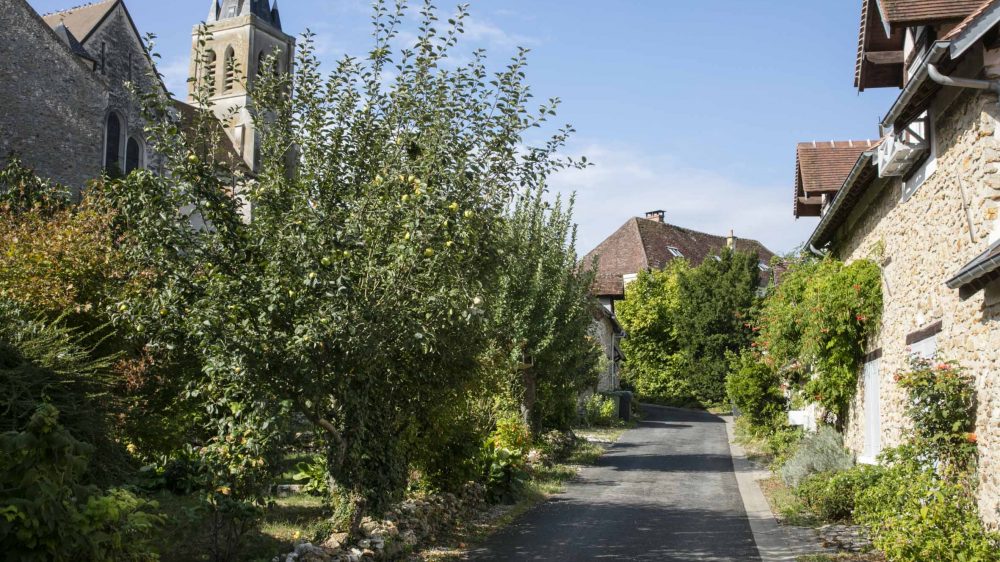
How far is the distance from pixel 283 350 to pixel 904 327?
788cm

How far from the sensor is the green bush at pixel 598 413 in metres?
31.7

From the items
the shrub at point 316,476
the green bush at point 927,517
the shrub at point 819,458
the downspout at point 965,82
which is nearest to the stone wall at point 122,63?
the shrub at point 316,476

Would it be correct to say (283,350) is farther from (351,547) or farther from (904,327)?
(904,327)

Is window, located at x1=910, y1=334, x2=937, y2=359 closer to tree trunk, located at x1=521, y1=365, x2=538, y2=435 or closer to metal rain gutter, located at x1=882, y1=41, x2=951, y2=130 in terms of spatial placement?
metal rain gutter, located at x1=882, y1=41, x2=951, y2=130

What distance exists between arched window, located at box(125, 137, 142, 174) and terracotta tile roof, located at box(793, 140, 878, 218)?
810 inches

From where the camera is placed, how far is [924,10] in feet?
29.9

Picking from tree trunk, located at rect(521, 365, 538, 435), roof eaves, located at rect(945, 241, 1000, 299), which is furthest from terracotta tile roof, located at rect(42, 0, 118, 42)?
roof eaves, located at rect(945, 241, 1000, 299)

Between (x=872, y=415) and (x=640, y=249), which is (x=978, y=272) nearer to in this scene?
(x=872, y=415)

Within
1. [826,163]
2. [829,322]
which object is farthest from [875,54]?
[829,322]

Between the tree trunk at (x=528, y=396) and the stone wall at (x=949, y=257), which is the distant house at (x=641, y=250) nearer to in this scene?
the tree trunk at (x=528, y=396)

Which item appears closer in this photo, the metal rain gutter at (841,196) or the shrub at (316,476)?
the shrub at (316,476)

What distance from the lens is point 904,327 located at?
1070 cm

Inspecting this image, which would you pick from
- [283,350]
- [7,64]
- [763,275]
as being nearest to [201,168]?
[283,350]

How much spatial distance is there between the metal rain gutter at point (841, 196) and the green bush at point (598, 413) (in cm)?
1661
